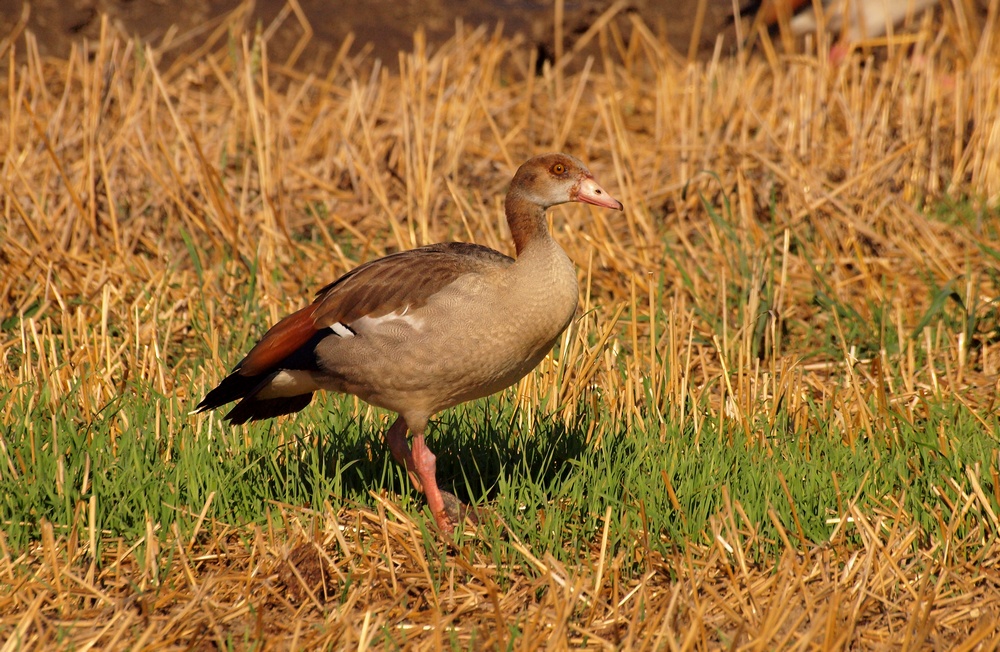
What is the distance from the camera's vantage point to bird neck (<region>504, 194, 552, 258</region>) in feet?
13.0

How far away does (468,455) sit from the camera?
14.4ft

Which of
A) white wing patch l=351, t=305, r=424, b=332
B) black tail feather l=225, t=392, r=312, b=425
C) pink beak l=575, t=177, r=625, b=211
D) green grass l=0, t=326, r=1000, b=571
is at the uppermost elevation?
pink beak l=575, t=177, r=625, b=211

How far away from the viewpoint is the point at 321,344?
3.92 meters

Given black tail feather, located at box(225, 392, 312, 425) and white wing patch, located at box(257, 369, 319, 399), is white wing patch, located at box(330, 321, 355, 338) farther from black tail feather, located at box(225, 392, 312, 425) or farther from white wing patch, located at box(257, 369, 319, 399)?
black tail feather, located at box(225, 392, 312, 425)

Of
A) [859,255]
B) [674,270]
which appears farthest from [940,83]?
[674,270]

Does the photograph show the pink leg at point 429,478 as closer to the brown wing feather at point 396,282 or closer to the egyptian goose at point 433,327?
the egyptian goose at point 433,327

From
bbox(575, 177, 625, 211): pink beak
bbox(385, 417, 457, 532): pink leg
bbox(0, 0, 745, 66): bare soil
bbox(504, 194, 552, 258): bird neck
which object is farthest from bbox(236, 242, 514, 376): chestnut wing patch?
bbox(0, 0, 745, 66): bare soil

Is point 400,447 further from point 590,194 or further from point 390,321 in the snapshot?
point 590,194

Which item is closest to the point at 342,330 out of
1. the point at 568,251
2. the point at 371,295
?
the point at 371,295

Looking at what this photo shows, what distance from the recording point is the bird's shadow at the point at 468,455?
13.6 ft

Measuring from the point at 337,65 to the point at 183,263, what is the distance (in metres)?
2.57

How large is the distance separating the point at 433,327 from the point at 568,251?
2.57 metres

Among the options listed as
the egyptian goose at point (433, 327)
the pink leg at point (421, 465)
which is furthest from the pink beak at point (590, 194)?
the pink leg at point (421, 465)

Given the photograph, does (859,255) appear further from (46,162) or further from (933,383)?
(46,162)
